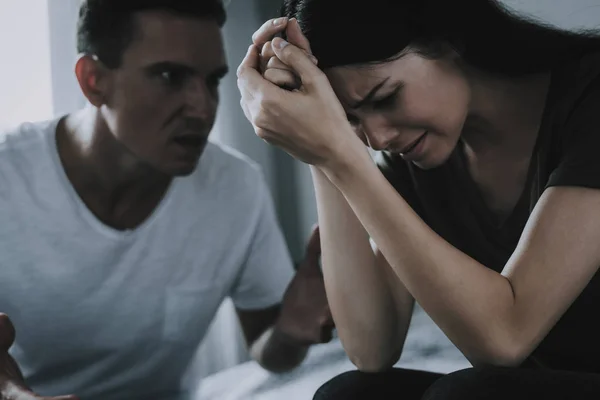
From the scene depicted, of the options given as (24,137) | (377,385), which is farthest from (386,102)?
(24,137)

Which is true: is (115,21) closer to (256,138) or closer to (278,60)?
(256,138)

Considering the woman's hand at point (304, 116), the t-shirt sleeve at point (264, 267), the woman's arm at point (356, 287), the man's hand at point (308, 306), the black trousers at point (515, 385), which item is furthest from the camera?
the t-shirt sleeve at point (264, 267)

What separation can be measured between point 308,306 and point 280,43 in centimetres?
50

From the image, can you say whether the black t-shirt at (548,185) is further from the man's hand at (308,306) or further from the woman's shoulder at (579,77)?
the man's hand at (308,306)

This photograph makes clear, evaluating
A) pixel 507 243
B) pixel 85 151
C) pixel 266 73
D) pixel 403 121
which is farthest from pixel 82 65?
pixel 507 243

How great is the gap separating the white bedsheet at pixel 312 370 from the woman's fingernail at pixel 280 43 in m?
0.55

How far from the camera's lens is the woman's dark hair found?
2.43ft

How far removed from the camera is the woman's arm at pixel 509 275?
26.3 inches

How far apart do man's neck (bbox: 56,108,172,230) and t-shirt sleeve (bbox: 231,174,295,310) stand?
177 mm

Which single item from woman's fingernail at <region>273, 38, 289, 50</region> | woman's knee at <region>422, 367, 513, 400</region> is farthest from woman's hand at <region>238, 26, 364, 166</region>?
woman's knee at <region>422, 367, 513, 400</region>

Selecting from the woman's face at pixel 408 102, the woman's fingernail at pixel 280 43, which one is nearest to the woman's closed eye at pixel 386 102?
the woman's face at pixel 408 102

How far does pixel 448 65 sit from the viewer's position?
78 cm

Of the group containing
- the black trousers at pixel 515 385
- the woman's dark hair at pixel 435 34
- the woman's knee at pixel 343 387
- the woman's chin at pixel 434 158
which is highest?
the woman's dark hair at pixel 435 34

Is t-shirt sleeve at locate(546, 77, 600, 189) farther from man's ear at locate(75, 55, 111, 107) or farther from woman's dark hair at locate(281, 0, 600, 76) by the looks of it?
man's ear at locate(75, 55, 111, 107)
